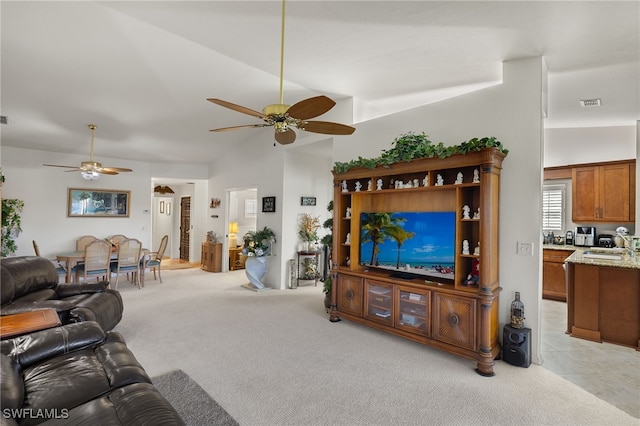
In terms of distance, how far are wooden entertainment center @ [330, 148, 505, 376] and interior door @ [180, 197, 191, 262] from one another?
22.6 feet

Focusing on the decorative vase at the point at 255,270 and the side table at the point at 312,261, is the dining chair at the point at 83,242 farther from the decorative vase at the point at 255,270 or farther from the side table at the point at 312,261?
the side table at the point at 312,261

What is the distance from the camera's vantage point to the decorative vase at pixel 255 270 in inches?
239

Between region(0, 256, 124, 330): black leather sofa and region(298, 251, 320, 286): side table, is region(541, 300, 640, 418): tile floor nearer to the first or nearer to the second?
region(298, 251, 320, 286): side table

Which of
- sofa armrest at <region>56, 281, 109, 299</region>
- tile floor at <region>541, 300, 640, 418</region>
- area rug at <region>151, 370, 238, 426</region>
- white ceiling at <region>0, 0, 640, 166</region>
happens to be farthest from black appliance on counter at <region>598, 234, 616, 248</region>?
sofa armrest at <region>56, 281, 109, 299</region>

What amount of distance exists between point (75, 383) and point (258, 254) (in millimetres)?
4270

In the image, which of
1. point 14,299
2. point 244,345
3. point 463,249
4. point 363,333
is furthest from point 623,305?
point 14,299

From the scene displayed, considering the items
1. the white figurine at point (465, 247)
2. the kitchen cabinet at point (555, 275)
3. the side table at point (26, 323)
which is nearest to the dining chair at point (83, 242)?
the side table at point (26, 323)

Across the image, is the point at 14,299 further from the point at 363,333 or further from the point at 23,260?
the point at 363,333

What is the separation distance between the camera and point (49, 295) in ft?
11.7

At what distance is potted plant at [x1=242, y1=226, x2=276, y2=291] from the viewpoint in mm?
6070

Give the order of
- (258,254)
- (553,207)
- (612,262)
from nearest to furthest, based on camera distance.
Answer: (612,262) < (553,207) < (258,254)

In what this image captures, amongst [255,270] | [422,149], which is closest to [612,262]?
[422,149]

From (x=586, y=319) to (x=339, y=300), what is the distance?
2.91m

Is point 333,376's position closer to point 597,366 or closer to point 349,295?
point 349,295
